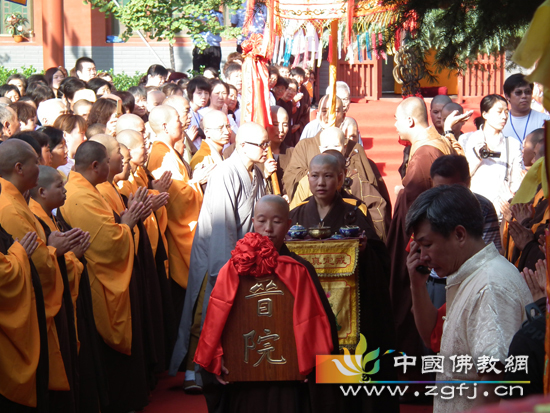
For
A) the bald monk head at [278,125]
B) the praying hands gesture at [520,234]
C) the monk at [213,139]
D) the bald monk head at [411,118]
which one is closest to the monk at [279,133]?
the bald monk head at [278,125]

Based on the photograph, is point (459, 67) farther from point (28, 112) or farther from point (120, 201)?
point (28, 112)

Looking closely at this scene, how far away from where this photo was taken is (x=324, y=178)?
4.29 meters

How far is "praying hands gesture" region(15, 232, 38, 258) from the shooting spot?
3.36 metres

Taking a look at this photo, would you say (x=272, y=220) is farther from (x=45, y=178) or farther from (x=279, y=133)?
(x=279, y=133)

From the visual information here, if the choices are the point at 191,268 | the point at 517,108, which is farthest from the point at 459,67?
the point at 517,108

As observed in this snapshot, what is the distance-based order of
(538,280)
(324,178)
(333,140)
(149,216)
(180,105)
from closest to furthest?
(538,280) < (324,178) < (149,216) < (333,140) < (180,105)

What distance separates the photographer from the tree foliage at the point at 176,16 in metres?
13.9

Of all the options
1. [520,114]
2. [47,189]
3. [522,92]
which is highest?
[522,92]

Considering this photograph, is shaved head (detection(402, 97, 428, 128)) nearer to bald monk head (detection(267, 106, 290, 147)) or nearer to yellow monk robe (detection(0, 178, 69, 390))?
bald monk head (detection(267, 106, 290, 147))

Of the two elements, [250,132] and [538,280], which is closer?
[538,280]

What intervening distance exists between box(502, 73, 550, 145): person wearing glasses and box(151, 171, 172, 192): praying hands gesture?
3.47 metres

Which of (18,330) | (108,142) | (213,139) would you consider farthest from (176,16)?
(18,330)

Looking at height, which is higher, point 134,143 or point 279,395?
point 134,143

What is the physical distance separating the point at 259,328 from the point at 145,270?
6.80 ft
